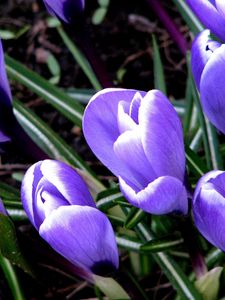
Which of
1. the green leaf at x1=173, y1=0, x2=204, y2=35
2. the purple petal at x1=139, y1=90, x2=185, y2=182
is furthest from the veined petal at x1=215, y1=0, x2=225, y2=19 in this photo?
the green leaf at x1=173, y1=0, x2=204, y2=35

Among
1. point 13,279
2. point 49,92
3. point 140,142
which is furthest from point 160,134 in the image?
point 49,92

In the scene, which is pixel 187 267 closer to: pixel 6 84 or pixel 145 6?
pixel 6 84

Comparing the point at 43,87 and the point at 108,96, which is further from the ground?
the point at 108,96

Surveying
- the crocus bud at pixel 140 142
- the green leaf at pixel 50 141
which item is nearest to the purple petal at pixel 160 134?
the crocus bud at pixel 140 142

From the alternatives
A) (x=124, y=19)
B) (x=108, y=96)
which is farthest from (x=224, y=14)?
(x=124, y=19)

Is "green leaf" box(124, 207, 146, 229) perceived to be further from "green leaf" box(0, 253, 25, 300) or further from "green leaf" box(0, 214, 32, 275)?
"green leaf" box(0, 253, 25, 300)

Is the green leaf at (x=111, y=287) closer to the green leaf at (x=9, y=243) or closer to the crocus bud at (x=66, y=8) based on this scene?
the green leaf at (x=9, y=243)

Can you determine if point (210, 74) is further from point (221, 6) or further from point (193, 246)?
point (193, 246)
